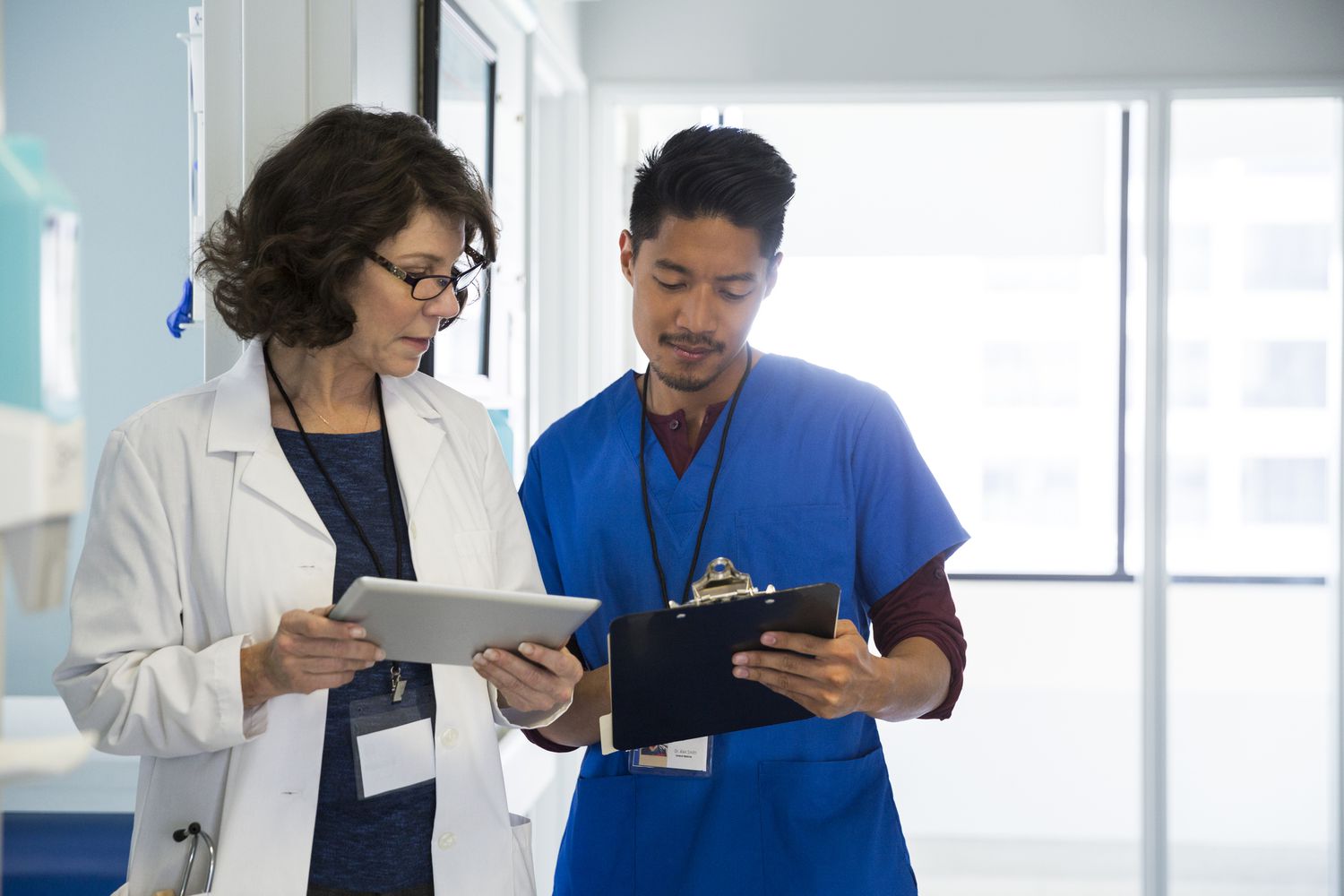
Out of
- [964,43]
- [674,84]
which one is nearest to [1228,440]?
[964,43]

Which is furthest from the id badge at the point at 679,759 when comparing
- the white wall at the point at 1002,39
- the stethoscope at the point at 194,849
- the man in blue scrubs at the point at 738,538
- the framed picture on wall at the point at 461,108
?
the white wall at the point at 1002,39

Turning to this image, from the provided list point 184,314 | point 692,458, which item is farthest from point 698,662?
point 184,314

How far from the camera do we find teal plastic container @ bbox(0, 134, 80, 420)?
48 centimetres

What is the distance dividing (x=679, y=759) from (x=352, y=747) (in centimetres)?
41

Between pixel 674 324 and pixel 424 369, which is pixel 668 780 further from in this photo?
pixel 424 369

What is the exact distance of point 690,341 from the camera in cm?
142

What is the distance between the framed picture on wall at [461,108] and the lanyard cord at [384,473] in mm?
476

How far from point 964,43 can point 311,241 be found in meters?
2.34

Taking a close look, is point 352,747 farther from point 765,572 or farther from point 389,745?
point 765,572

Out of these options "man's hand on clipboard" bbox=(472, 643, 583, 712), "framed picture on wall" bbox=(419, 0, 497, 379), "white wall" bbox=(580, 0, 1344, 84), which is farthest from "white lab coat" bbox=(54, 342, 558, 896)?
"white wall" bbox=(580, 0, 1344, 84)

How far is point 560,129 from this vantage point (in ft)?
10.4

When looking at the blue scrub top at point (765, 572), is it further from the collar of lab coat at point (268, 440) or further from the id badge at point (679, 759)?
the collar of lab coat at point (268, 440)

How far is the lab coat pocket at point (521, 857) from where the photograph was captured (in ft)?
4.35

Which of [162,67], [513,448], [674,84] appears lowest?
[513,448]
